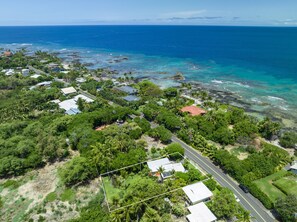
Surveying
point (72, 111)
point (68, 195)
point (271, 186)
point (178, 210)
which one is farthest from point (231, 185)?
point (72, 111)

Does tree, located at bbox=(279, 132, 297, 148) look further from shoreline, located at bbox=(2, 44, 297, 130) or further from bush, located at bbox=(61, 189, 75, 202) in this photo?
bush, located at bbox=(61, 189, 75, 202)

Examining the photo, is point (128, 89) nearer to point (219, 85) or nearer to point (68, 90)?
point (68, 90)

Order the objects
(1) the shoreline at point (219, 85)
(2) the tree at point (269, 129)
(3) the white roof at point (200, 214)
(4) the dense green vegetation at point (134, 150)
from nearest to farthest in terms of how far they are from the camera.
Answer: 1. (3) the white roof at point (200, 214)
2. (4) the dense green vegetation at point (134, 150)
3. (2) the tree at point (269, 129)
4. (1) the shoreline at point (219, 85)

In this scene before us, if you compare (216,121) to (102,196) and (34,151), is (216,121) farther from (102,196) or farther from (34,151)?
(34,151)

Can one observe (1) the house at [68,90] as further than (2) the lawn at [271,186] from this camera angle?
Yes

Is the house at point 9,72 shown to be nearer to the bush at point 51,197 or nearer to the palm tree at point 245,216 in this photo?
the bush at point 51,197

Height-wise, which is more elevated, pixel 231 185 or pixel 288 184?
pixel 288 184

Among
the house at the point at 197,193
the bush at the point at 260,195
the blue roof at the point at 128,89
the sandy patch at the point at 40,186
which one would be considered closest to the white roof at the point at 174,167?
the house at the point at 197,193
